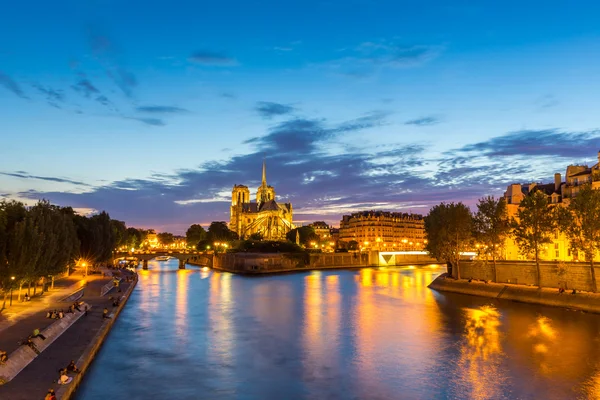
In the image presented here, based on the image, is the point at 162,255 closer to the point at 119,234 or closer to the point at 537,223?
the point at 119,234

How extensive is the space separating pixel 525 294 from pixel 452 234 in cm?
1443

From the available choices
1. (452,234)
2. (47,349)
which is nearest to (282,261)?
(452,234)

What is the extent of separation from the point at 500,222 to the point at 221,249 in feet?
383

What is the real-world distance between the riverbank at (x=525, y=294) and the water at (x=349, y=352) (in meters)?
1.20

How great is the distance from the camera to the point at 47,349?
26.2 m

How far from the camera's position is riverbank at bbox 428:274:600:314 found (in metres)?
43.5

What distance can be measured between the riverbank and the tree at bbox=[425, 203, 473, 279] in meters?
2.79

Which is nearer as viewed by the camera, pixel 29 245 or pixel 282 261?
pixel 29 245

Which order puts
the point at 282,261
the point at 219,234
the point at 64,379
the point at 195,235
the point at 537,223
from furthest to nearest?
the point at 195,235 < the point at 219,234 < the point at 282,261 < the point at 537,223 < the point at 64,379

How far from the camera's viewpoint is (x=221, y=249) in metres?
163

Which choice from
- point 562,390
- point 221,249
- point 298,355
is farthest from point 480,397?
point 221,249

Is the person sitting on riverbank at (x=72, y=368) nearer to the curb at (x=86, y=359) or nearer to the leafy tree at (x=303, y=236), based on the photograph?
the curb at (x=86, y=359)

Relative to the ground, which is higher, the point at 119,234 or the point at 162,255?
the point at 119,234

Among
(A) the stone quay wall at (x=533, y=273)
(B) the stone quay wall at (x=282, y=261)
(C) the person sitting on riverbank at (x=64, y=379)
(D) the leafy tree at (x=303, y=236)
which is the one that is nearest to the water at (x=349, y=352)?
(C) the person sitting on riverbank at (x=64, y=379)
